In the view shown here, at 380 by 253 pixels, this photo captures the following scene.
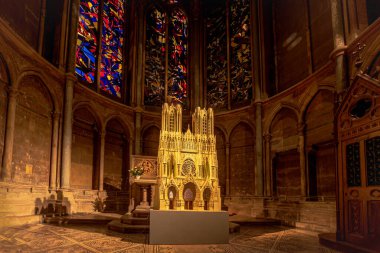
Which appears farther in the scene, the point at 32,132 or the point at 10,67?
the point at 32,132

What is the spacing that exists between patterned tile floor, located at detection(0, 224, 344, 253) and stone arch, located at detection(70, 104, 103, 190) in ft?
17.6

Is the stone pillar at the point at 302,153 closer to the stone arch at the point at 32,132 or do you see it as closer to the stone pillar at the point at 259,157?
the stone pillar at the point at 259,157

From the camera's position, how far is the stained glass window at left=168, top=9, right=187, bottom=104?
1920 cm

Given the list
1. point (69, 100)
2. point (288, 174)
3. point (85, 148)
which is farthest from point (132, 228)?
point (288, 174)

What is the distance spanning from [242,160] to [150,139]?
16.2 feet

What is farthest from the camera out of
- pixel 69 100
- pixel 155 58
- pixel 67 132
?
pixel 155 58

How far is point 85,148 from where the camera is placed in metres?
14.9

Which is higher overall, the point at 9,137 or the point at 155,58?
the point at 155,58

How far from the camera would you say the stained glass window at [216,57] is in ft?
60.8

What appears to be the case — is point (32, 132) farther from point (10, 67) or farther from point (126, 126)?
point (126, 126)

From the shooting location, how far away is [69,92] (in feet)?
43.1

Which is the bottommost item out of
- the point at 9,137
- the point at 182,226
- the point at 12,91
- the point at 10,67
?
the point at 182,226

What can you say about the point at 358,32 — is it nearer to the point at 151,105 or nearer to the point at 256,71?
the point at 256,71

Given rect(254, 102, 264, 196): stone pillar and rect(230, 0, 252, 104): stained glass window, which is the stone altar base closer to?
rect(254, 102, 264, 196): stone pillar
